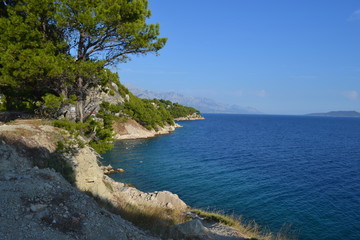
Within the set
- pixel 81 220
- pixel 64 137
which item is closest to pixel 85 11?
pixel 64 137

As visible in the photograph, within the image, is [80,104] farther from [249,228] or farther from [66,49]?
[249,228]

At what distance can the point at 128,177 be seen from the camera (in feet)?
107

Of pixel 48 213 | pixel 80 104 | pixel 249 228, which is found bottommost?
pixel 249 228

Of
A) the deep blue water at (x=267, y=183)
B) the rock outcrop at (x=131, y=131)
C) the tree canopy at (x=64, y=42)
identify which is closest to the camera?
the tree canopy at (x=64, y=42)

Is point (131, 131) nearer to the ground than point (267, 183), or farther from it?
farther from it

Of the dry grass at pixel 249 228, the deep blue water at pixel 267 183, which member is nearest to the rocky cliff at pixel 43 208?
the dry grass at pixel 249 228

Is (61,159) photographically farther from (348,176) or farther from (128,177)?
(348,176)

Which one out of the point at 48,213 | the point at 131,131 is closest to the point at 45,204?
the point at 48,213

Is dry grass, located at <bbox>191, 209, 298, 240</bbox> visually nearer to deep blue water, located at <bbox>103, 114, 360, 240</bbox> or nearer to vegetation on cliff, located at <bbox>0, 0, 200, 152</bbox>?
deep blue water, located at <bbox>103, 114, 360, 240</bbox>

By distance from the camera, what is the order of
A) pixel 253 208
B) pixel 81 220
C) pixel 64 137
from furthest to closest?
pixel 253 208 → pixel 64 137 → pixel 81 220

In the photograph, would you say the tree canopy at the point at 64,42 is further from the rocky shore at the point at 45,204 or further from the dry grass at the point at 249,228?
the dry grass at the point at 249,228

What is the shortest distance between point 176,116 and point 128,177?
153 m

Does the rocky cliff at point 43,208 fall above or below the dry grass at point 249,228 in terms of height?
above

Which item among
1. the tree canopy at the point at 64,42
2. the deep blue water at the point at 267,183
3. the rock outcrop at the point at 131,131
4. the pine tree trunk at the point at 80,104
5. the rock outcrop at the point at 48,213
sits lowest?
the deep blue water at the point at 267,183
